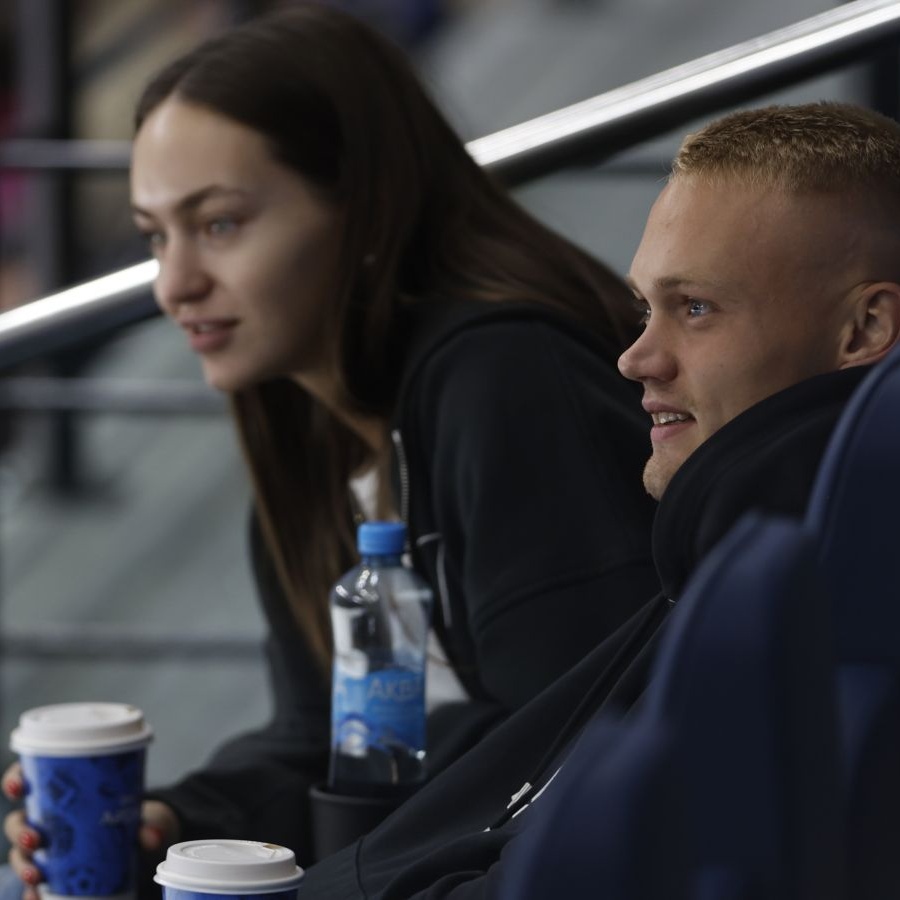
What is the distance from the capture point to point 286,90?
1.67 meters

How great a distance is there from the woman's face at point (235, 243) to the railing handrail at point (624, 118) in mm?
65

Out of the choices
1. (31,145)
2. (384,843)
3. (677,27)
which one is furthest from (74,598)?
(384,843)

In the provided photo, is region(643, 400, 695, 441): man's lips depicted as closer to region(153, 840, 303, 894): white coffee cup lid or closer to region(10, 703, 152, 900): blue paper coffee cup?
region(153, 840, 303, 894): white coffee cup lid

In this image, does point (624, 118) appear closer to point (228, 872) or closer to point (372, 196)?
point (372, 196)

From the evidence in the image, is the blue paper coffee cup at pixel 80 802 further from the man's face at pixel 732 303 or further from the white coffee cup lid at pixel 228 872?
the man's face at pixel 732 303

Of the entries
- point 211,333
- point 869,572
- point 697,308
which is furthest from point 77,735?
point 869,572

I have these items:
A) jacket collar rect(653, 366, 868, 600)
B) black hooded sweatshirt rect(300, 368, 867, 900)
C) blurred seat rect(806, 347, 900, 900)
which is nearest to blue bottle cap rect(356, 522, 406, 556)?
black hooded sweatshirt rect(300, 368, 867, 900)

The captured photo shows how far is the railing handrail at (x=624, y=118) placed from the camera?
1688mm

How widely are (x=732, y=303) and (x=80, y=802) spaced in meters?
0.64

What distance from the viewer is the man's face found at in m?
1.01

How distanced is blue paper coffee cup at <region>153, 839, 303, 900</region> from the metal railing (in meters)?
0.76

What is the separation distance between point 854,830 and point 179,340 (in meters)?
3.65

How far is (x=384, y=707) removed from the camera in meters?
1.47

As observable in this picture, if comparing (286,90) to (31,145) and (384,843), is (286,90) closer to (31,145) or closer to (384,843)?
(384,843)
